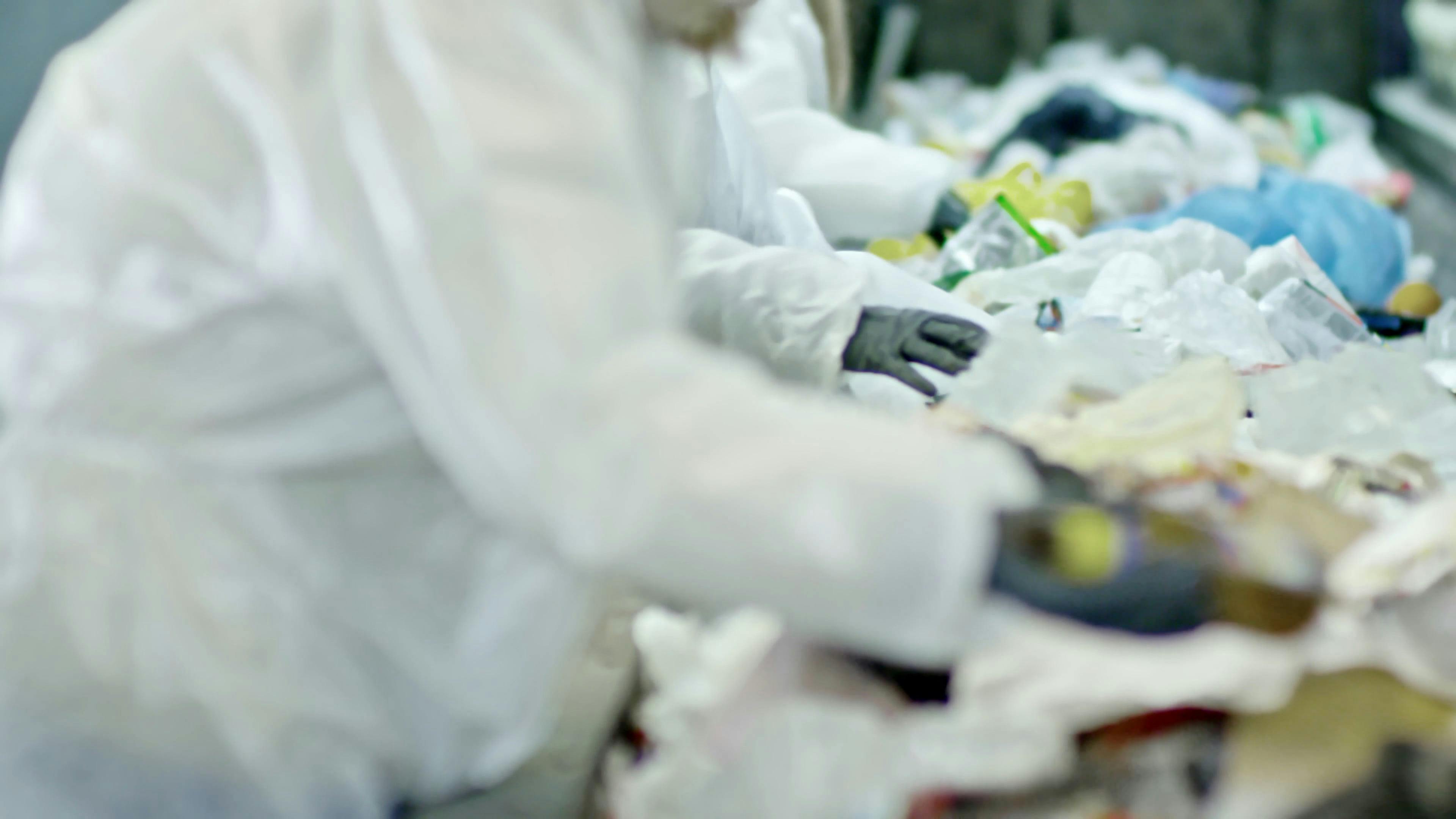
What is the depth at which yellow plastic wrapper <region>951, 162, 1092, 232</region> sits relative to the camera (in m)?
1.56

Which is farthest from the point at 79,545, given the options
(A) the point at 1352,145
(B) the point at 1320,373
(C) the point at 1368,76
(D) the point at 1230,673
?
(C) the point at 1368,76

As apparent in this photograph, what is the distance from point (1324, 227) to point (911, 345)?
761 millimetres

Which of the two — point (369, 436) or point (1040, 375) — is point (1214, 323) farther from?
point (369, 436)

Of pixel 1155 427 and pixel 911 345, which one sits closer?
pixel 1155 427

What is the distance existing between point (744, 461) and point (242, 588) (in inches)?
11.3

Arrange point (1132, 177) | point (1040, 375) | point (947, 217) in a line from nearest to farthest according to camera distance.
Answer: point (1040, 375)
point (947, 217)
point (1132, 177)

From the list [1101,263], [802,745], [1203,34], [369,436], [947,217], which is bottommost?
[1203,34]

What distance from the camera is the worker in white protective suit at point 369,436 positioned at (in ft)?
1.71

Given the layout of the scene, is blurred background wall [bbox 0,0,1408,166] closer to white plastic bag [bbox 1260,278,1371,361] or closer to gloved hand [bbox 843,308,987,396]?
white plastic bag [bbox 1260,278,1371,361]

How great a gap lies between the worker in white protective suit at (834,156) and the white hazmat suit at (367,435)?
3.06ft

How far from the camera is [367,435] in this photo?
64cm

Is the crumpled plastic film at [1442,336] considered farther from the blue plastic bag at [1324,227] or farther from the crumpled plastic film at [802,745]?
the crumpled plastic film at [802,745]

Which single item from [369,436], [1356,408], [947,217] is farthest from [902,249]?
[369,436]

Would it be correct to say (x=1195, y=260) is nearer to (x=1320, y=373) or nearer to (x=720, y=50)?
(x=1320, y=373)
